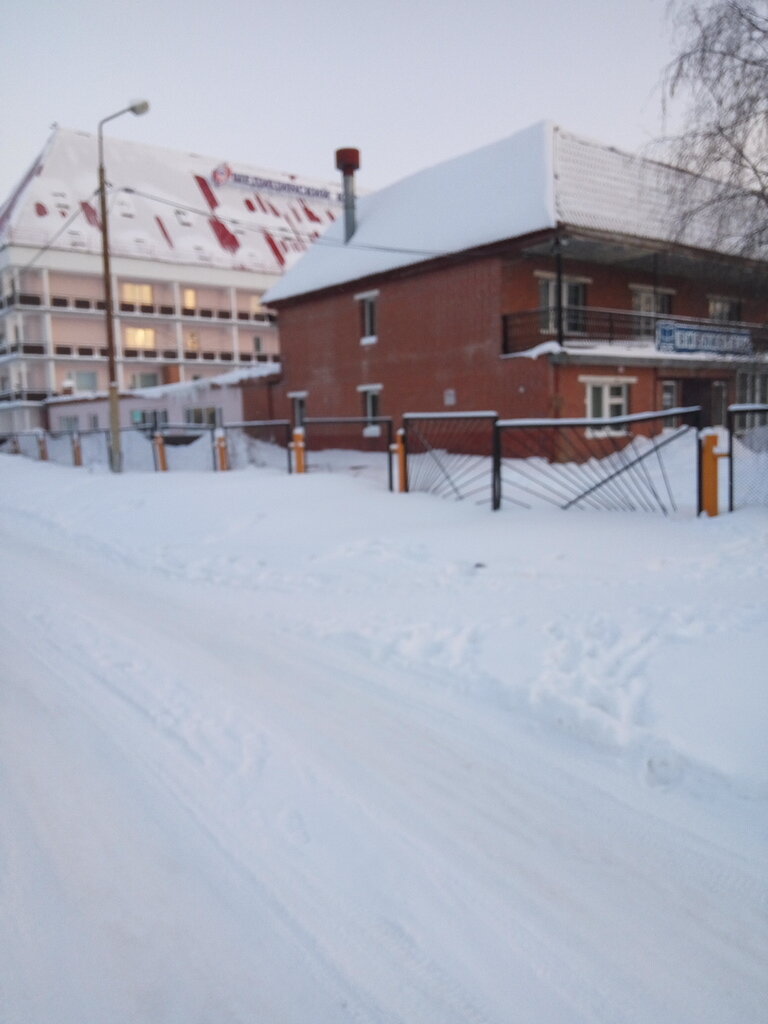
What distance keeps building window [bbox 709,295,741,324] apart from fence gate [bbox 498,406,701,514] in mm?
5319

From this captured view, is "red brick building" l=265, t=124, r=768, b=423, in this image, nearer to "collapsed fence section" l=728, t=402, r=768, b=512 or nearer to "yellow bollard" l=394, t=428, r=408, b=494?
"collapsed fence section" l=728, t=402, r=768, b=512

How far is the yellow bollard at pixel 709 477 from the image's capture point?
8.87m

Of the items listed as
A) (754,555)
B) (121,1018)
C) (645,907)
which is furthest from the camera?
(754,555)

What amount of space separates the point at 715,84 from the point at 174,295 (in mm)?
38843

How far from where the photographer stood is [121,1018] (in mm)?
2156

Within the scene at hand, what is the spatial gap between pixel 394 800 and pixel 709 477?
7150 mm

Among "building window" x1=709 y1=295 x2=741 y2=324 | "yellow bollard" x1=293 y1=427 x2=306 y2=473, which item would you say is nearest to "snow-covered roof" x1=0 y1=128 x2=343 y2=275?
"building window" x1=709 y1=295 x2=741 y2=324

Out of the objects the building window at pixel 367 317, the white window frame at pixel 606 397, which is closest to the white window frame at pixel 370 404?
the building window at pixel 367 317

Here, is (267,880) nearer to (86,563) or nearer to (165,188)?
(86,563)

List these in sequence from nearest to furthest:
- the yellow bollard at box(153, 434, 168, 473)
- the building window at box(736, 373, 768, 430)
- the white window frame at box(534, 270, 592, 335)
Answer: the yellow bollard at box(153, 434, 168, 473) → the white window frame at box(534, 270, 592, 335) → the building window at box(736, 373, 768, 430)

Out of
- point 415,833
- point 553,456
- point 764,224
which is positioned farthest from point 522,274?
point 415,833

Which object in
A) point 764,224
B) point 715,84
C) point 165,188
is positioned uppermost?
point 165,188

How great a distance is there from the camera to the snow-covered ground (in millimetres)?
2297

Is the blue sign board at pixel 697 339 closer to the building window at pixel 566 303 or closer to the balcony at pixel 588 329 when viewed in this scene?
the balcony at pixel 588 329
